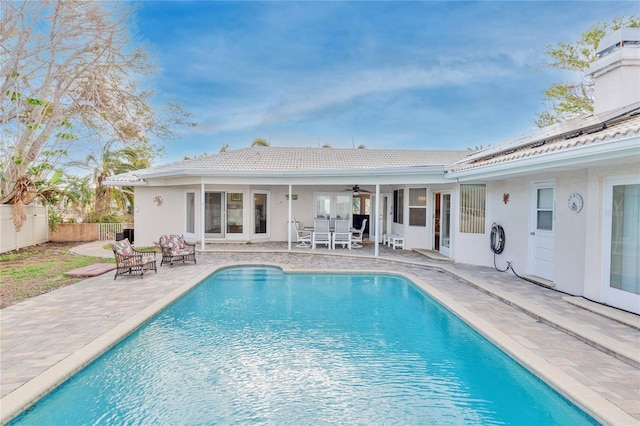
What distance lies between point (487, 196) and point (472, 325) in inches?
233

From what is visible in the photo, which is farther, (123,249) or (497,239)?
(497,239)

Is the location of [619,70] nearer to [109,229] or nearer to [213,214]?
[213,214]

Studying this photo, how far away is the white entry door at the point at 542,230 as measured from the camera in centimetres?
795

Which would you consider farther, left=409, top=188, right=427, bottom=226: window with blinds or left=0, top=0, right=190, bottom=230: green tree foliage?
left=409, top=188, right=427, bottom=226: window with blinds

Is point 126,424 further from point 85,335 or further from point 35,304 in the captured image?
point 35,304

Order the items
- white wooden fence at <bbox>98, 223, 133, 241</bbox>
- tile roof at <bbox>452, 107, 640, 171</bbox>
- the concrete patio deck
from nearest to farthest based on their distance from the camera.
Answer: the concrete patio deck → tile roof at <bbox>452, 107, 640, 171</bbox> → white wooden fence at <bbox>98, 223, 133, 241</bbox>

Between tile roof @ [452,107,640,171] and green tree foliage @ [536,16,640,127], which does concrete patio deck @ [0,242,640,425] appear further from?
green tree foliage @ [536,16,640,127]

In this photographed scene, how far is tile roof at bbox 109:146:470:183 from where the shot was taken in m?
15.0

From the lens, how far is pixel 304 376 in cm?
434

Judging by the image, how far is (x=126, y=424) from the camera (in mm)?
3379

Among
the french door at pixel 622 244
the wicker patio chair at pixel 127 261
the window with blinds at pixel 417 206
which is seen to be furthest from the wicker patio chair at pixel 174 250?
the french door at pixel 622 244

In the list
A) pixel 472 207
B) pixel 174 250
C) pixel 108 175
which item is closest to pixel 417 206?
pixel 472 207

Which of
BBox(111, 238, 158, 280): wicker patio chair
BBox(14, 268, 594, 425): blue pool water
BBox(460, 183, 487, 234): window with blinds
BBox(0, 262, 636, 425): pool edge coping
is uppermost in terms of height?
BBox(460, 183, 487, 234): window with blinds

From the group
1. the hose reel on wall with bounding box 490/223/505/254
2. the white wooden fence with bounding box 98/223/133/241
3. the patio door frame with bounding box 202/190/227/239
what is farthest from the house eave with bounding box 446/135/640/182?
the white wooden fence with bounding box 98/223/133/241
